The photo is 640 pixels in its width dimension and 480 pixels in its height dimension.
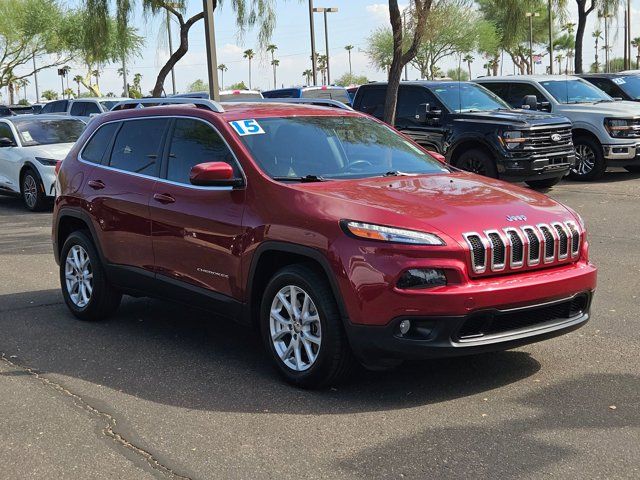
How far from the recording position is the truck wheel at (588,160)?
1602 cm

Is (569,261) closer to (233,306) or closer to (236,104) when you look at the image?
(233,306)

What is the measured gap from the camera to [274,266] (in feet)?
18.2

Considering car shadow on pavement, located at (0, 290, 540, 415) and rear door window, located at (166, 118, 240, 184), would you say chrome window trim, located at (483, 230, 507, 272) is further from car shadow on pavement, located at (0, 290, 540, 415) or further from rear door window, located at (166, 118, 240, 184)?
rear door window, located at (166, 118, 240, 184)

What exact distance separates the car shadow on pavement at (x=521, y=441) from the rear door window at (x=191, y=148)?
2.34 metres

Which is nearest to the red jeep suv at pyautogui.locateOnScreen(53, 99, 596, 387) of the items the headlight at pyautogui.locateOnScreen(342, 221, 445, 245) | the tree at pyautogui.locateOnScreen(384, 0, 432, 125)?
the headlight at pyautogui.locateOnScreen(342, 221, 445, 245)

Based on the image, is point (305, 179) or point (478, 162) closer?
point (305, 179)

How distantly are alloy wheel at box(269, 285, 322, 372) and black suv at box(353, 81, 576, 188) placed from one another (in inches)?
361

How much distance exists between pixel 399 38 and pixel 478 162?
94.7 inches

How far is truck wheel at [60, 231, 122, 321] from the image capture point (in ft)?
23.1

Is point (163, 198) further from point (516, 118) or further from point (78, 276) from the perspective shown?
point (516, 118)

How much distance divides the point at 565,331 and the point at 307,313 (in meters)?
1.53

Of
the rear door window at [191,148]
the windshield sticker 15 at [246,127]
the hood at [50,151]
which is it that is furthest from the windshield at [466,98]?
the windshield sticker 15 at [246,127]

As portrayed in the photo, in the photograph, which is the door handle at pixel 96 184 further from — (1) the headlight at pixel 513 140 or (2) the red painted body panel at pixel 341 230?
(1) the headlight at pixel 513 140

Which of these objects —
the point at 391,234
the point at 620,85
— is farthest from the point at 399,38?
the point at 391,234
